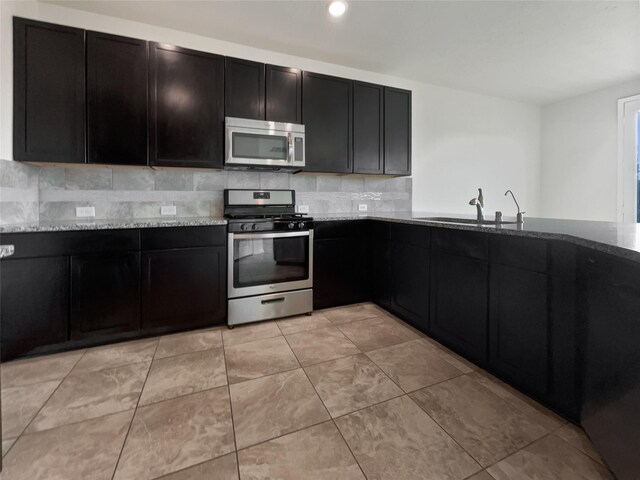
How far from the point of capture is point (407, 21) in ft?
8.18

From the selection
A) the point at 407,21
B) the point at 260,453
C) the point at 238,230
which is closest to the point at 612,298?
the point at 260,453

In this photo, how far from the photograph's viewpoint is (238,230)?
2404mm

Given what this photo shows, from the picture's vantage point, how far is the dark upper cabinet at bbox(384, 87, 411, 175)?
3193 millimetres

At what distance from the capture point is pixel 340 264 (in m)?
2.89

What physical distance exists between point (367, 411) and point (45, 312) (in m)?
2.18

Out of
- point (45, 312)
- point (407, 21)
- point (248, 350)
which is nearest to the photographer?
point (45, 312)

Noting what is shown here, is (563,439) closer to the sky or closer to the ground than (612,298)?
closer to the ground

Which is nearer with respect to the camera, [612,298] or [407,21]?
[612,298]

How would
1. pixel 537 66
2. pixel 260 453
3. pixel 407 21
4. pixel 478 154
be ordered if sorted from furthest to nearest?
pixel 478 154, pixel 537 66, pixel 407 21, pixel 260 453

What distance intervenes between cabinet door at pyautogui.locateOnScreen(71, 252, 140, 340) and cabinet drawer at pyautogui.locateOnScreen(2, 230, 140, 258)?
0.05m

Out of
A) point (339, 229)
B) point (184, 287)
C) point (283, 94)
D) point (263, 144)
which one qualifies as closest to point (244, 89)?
point (283, 94)

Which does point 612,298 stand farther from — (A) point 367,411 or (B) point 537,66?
(B) point 537,66

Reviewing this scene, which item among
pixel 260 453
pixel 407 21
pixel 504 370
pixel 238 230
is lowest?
pixel 260 453

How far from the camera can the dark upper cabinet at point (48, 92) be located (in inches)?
79.2
